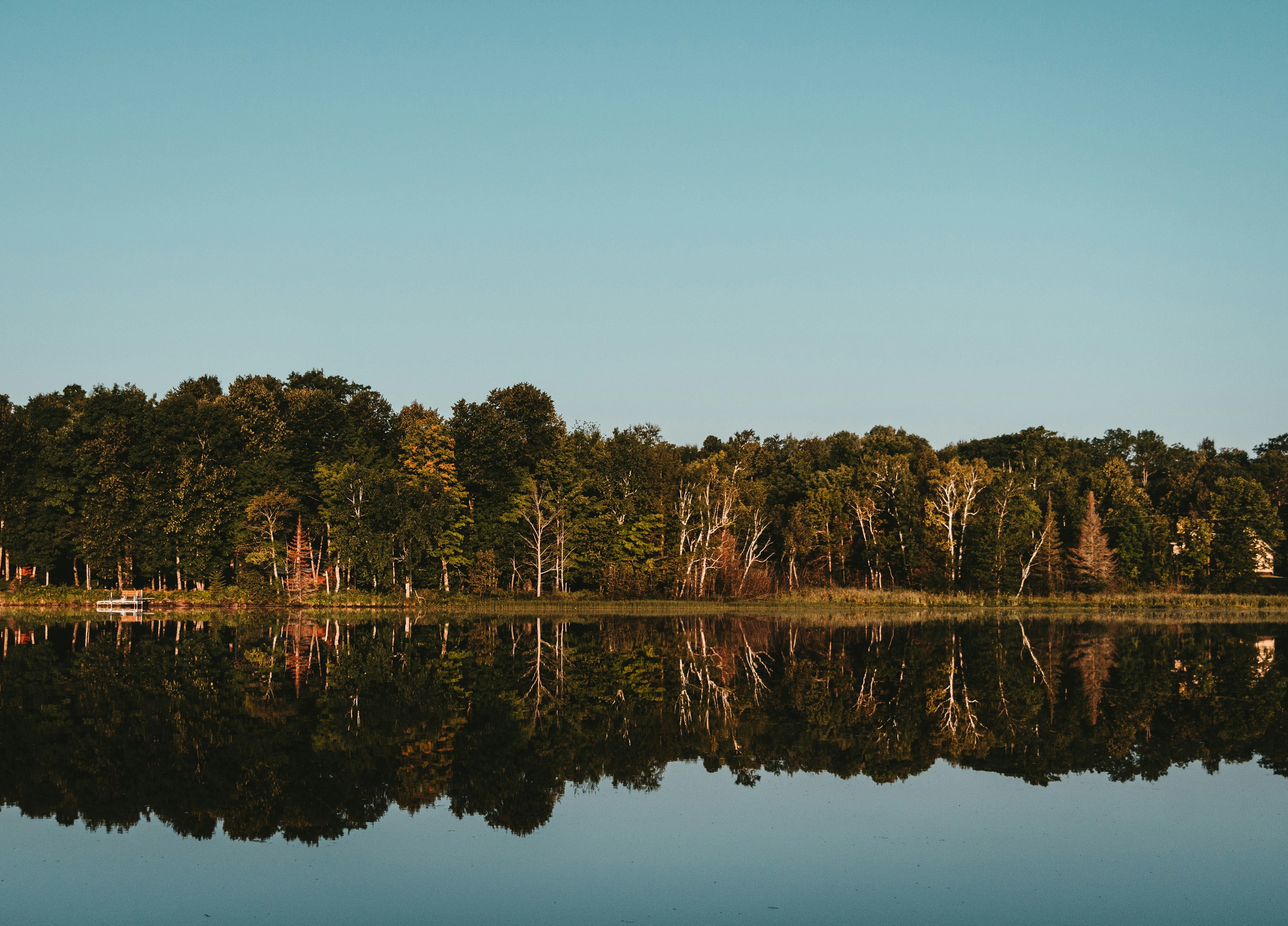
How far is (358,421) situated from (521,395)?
12.5 metres

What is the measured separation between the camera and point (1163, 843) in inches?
552

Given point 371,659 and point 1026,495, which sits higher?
point 1026,495

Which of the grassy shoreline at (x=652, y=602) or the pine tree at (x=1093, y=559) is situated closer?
the grassy shoreline at (x=652, y=602)

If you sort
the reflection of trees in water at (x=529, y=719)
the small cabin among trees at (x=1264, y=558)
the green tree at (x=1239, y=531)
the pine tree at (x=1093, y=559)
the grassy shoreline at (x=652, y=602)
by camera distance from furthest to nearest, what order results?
the small cabin among trees at (x=1264, y=558) → the green tree at (x=1239, y=531) → the pine tree at (x=1093, y=559) → the grassy shoreline at (x=652, y=602) → the reflection of trees in water at (x=529, y=719)

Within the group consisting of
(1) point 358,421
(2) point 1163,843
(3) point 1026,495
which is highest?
(1) point 358,421

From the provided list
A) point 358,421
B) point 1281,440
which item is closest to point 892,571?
point 358,421

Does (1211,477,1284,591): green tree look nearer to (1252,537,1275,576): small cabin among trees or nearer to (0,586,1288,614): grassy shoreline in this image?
(1252,537,1275,576): small cabin among trees

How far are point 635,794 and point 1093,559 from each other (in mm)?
67390

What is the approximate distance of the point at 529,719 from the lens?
72.5 ft

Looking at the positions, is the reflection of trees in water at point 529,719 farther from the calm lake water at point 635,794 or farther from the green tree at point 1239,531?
the green tree at point 1239,531

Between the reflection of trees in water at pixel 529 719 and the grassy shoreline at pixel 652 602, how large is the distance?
20021mm

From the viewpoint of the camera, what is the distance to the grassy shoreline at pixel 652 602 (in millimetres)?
60625

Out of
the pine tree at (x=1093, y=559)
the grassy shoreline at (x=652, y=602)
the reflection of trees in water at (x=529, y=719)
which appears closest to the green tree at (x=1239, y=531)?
the grassy shoreline at (x=652, y=602)

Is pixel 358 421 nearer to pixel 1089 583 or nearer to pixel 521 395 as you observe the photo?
pixel 521 395
